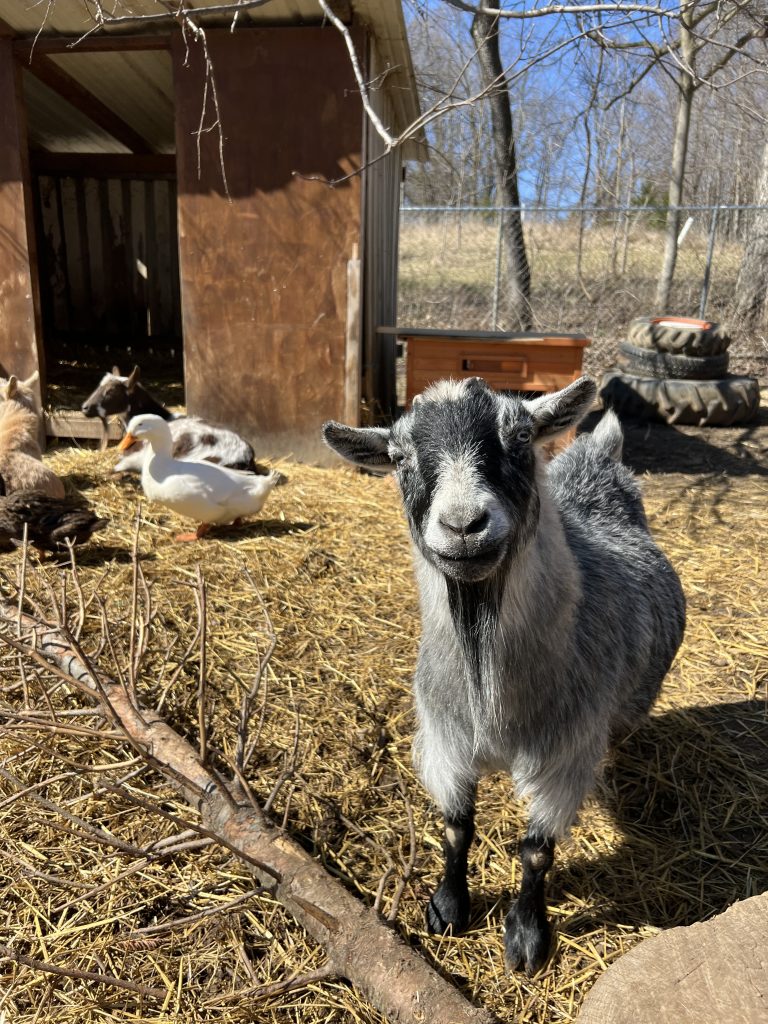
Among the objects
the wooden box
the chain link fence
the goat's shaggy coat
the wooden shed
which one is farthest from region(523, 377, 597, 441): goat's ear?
the chain link fence

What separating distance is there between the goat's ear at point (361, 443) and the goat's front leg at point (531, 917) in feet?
4.01

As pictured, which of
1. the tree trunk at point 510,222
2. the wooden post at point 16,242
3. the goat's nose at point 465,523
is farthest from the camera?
the tree trunk at point 510,222

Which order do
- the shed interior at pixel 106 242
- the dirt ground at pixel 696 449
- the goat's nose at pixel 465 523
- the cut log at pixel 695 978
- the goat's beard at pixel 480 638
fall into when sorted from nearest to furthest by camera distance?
the cut log at pixel 695 978 < the goat's nose at pixel 465 523 < the goat's beard at pixel 480 638 < the dirt ground at pixel 696 449 < the shed interior at pixel 106 242

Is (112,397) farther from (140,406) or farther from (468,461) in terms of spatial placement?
(468,461)

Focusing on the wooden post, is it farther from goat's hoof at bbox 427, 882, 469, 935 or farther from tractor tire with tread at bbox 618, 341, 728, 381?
tractor tire with tread at bbox 618, 341, 728, 381

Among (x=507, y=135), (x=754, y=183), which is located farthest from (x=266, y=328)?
(x=754, y=183)

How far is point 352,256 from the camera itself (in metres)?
5.90

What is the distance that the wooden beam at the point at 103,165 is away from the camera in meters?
9.81

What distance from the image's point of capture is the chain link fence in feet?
41.1

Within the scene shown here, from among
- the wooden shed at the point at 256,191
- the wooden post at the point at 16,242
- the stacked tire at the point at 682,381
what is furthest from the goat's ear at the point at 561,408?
the stacked tire at the point at 682,381

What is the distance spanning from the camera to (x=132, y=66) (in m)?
6.84

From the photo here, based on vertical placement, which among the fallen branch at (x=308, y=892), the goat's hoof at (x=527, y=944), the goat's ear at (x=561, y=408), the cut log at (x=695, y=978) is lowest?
the goat's hoof at (x=527, y=944)

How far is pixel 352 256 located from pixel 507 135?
712cm

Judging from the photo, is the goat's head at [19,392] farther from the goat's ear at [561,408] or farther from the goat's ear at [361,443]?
the goat's ear at [561,408]
